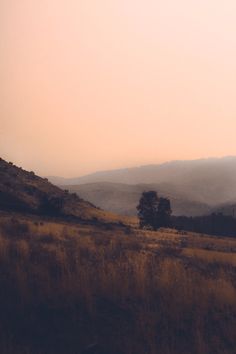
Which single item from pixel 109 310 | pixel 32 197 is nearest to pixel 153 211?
pixel 32 197

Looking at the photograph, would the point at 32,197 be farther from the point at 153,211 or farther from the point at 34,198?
the point at 153,211

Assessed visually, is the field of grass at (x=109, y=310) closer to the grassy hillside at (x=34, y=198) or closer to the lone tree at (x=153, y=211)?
the grassy hillside at (x=34, y=198)

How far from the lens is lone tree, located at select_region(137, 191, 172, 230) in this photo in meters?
38.3

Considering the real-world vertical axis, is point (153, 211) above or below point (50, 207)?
above

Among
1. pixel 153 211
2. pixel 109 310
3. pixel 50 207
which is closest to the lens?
pixel 109 310

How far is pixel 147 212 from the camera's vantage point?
38.8m

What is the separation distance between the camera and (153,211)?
128 feet

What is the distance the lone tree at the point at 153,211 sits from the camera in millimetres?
38266

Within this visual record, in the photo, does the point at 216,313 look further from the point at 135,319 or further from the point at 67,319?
the point at 67,319

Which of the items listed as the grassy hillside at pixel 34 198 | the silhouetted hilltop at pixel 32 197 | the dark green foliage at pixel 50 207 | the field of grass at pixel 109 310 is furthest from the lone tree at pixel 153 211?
the field of grass at pixel 109 310

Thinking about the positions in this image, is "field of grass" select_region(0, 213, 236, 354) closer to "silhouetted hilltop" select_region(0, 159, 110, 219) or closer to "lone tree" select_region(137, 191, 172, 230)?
"silhouetted hilltop" select_region(0, 159, 110, 219)

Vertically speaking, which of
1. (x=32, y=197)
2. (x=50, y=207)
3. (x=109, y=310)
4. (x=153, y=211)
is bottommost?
(x=109, y=310)

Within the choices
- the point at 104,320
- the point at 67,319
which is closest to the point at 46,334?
the point at 67,319

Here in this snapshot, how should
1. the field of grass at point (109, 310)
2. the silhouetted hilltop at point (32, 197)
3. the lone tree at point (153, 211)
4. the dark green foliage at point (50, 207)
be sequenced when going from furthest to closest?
the lone tree at point (153, 211), the dark green foliage at point (50, 207), the silhouetted hilltop at point (32, 197), the field of grass at point (109, 310)
